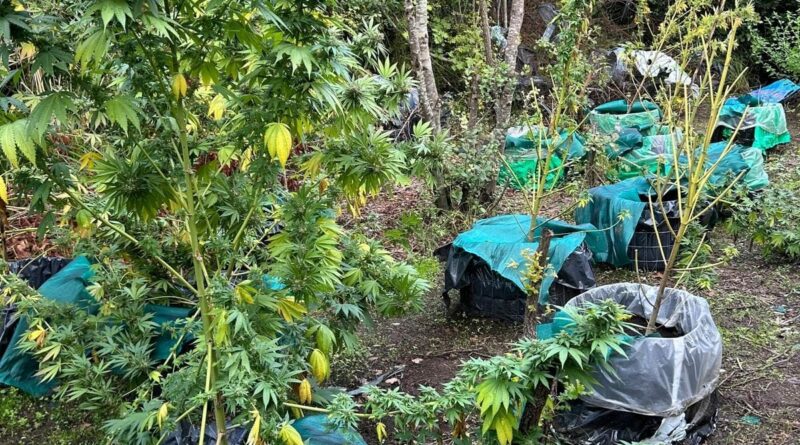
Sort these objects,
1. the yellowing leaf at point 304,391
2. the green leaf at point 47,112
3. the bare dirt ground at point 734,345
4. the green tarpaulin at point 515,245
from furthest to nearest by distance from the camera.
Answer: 1. the green tarpaulin at point 515,245
2. the bare dirt ground at point 734,345
3. the yellowing leaf at point 304,391
4. the green leaf at point 47,112

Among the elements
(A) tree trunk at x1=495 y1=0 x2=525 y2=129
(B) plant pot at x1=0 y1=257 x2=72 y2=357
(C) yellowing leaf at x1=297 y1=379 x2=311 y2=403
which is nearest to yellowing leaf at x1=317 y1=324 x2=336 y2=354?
(C) yellowing leaf at x1=297 y1=379 x2=311 y2=403

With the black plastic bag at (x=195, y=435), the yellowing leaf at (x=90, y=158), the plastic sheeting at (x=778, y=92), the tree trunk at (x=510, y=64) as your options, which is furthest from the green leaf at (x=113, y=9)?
the plastic sheeting at (x=778, y=92)

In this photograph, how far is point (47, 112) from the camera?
1.66 m

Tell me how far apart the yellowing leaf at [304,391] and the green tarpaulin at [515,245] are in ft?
4.81

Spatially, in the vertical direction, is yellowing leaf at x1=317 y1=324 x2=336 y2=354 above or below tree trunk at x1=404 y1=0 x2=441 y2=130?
below

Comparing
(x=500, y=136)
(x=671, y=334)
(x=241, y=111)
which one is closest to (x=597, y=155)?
(x=500, y=136)

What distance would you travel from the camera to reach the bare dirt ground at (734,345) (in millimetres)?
3100

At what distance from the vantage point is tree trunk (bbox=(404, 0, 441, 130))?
5.05 meters

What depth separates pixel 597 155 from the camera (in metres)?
5.93

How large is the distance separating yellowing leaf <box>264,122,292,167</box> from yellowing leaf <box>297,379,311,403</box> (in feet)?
3.63

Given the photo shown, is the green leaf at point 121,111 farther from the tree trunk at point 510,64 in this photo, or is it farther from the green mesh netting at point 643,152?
the green mesh netting at point 643,152

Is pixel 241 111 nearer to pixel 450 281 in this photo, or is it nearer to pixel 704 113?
pixel 450 281

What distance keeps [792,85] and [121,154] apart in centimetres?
943

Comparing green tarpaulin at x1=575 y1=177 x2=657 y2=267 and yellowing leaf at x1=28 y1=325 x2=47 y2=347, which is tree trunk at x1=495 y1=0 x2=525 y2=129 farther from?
yellowing leaf at x1=28 y1=325 x2=47 y2=347
